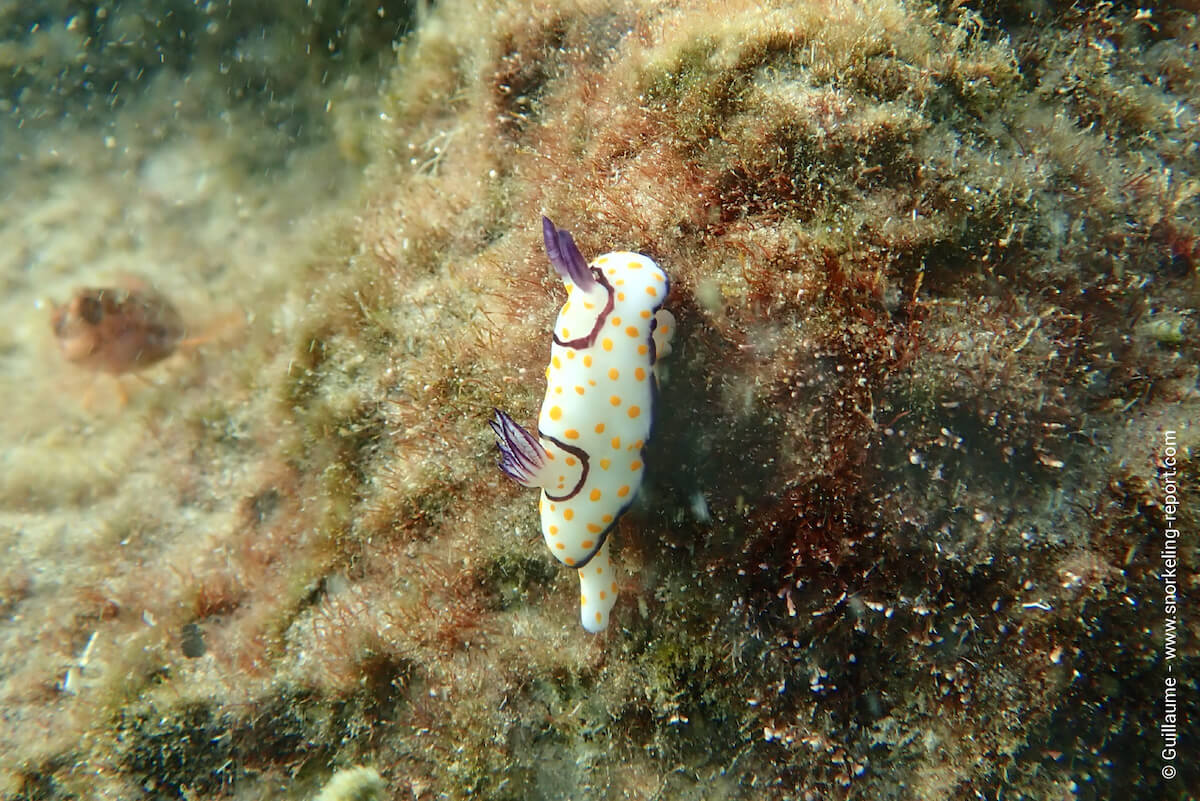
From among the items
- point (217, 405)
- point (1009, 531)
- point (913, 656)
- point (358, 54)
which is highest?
point (358, 54)

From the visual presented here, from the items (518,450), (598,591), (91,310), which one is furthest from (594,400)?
(91,310)

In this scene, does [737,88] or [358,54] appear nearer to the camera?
[737,88]

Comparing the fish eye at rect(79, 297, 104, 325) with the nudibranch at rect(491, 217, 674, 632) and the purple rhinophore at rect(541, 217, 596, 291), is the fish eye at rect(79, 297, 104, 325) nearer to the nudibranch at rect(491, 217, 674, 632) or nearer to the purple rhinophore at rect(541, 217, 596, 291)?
the nudibranch at rect(491, 217, 674, 632)

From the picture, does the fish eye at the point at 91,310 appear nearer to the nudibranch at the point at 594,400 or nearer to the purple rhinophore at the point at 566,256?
the nudibranch at the point at 594,400

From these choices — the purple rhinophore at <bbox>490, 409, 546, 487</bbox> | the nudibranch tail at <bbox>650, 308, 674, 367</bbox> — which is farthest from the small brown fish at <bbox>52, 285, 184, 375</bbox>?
the nudibranch tail at <bbox>650, 308, 674, 367</bbox>

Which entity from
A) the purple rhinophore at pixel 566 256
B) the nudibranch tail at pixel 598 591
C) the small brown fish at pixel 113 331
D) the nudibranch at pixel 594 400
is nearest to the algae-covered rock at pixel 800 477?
the nudibranch tail at pixel 598 591

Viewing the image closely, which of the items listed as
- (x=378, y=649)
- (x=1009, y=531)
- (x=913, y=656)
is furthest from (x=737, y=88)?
(x=378, y=649)

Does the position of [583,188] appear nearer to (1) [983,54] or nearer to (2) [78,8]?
(1) [983,54]
